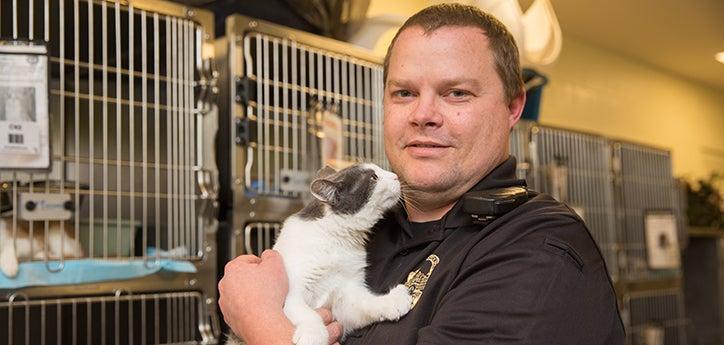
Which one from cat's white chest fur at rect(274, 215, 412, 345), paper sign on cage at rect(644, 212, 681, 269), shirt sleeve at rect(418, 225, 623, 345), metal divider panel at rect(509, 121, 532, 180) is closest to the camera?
shirt sleeve at rect(418, 225, 623, 345)

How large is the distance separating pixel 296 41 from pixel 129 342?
0.72 meters

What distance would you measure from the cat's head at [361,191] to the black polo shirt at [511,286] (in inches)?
5.7

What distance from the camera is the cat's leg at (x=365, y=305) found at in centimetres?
113

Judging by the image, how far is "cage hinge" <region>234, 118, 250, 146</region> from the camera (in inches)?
63.2

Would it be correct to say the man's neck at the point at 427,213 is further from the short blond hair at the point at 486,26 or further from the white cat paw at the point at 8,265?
the white cat paw at the point at 8,265

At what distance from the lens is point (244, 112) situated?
1.62m

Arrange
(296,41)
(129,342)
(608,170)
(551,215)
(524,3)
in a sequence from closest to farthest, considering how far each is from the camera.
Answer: (551,215)
(129,342)
(296,41)
(524,3)
(608,170)

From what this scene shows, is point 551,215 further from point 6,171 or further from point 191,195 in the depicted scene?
point 6,171

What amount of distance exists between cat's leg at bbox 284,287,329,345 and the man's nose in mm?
329

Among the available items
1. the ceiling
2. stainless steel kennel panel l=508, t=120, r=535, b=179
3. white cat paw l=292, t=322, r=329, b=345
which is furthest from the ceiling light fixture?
white cat paw l=292, t=322, r=329, b=345

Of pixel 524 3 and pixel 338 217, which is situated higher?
pixel 524 3

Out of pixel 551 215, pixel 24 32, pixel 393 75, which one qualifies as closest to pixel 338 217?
pixel 393 75

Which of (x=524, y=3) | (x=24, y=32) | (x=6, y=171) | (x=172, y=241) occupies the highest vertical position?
(x=524, y=3)

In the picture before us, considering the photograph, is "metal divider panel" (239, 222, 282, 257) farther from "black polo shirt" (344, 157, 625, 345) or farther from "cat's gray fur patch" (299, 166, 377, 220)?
"black polo shirt" (344, 157, 625, 345)
